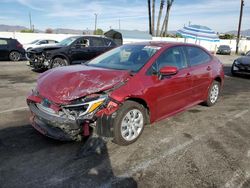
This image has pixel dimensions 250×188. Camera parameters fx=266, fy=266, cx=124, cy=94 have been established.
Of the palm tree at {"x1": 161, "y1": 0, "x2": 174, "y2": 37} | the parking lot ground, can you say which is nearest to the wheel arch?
the parking lot ground

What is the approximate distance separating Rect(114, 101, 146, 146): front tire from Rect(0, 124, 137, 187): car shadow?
0.30m

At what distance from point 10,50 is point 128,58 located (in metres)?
14.2

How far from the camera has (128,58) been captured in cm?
491

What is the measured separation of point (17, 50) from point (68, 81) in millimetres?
14849

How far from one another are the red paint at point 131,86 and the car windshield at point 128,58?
0.52ft

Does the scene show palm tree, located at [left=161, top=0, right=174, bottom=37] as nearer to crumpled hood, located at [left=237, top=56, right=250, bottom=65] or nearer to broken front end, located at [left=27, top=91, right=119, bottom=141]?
crumpled hood, located at [left=237, top=56, right=250, bottom=65]

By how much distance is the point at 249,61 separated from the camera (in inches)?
470

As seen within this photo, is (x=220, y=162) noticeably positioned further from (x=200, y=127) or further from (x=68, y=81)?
(x=68, y=81)

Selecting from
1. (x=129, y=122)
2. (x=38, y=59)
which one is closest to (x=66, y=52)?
(x=38, y=59)

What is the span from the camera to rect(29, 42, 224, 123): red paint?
377cm

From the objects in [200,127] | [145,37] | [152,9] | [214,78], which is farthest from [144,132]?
[152,9]

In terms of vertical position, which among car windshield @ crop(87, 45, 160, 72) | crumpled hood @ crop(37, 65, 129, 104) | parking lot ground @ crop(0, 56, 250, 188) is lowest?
parking lot ground @ crop(0, 56, 250, 188)

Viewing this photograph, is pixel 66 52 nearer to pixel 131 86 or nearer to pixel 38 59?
pixel 38 59

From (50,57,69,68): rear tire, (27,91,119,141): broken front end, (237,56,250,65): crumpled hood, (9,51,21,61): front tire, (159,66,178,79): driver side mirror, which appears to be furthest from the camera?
(9,51,21,61): front tire
